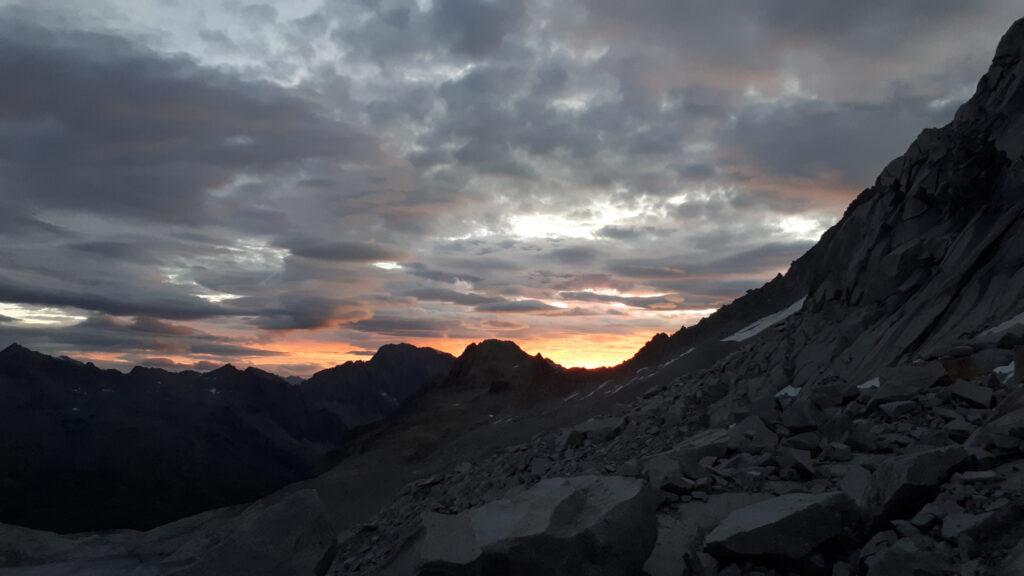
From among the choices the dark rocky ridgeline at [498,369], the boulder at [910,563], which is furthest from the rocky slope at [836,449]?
the dark rocky ridgeline at [498,369]

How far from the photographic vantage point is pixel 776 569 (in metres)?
10.3

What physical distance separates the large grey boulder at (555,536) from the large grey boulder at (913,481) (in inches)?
144

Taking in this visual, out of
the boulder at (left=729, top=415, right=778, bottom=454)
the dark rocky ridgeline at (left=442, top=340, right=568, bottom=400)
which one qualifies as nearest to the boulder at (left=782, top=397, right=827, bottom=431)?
the boulder at (left=729, top=415, right=778, bottom=454)

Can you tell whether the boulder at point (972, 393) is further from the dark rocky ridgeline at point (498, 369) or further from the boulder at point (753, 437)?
the dark rocky ridgeline at point (498, 369)

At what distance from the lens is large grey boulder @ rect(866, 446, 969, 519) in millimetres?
10109

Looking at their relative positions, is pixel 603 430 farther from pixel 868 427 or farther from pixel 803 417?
pixel 868 427

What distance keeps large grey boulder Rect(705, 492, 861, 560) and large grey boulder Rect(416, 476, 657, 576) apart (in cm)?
141

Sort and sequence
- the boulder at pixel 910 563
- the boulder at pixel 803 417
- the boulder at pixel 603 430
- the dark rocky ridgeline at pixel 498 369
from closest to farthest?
the boulder at pixel 910 563 → the boulder at pixel 803 417 → the boulder at pixel 603 430 → the dark rocky ridgeline at pixel 498 369

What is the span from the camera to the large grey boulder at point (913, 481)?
10109 millimetres

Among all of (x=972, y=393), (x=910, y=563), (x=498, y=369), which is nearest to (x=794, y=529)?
(x=910, y=563)

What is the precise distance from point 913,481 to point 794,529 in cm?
189

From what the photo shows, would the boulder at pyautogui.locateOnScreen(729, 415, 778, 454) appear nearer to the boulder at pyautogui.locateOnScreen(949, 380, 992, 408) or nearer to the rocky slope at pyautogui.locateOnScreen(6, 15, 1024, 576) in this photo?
the rocky slope at pyautogui.locateOnScreen(6, 15, 1024, 576)

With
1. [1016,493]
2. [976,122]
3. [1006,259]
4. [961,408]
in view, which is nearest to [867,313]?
[1006,259]

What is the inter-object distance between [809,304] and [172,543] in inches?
2569
